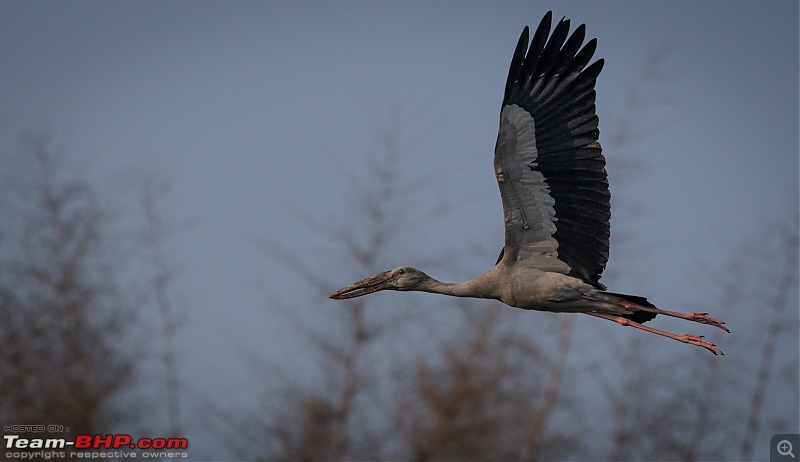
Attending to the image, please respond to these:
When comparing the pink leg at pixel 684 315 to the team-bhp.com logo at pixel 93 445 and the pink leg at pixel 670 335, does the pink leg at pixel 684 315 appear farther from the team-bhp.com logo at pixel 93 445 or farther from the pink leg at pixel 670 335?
the team-bhp.com logo at pixel 93 445

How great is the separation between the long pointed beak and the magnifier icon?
11.3 meters

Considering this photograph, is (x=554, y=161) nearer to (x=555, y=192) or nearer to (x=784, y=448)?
(x=555, y=192)

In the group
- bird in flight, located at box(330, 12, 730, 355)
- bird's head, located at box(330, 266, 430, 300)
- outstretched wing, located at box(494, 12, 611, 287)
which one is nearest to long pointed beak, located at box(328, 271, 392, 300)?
bird's head, located at box(330, 266, 430, 300)

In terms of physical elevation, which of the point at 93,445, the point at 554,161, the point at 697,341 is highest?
the point at 554,161

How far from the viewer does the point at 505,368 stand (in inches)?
989

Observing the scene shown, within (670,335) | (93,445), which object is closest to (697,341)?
(670,335)

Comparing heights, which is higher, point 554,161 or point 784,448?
point 554,161

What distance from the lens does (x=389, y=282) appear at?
12484 millimetres

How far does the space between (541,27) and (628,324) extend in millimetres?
2999

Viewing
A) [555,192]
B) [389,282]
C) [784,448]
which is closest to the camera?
[555,192]

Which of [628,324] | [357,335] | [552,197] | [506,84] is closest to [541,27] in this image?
[506,84]

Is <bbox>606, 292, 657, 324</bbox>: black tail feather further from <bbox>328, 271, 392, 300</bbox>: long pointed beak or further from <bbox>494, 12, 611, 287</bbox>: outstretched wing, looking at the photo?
<bbox>328, 271, 392, 300</bbox>: long pointed beak

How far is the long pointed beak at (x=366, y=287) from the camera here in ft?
41.1

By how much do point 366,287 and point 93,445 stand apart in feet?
41.6
